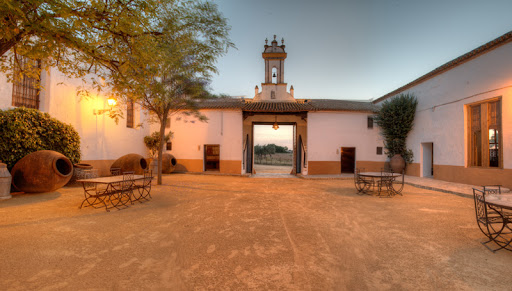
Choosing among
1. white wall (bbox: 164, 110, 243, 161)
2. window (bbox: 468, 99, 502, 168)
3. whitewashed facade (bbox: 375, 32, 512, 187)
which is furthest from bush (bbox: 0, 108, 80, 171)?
window (bbox: 468, 99, 502, 168)

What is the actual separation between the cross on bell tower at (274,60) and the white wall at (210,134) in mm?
4951

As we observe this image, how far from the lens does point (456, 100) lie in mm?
10469

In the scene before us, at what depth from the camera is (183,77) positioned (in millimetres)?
8727

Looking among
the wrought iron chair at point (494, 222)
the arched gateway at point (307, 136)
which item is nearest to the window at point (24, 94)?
the arched gateway at point (307, 136)

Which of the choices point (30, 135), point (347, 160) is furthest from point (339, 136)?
point (30, 135)

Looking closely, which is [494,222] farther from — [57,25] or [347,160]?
[347,160]

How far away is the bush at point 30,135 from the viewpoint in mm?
6754

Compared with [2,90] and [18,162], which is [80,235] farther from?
[2,90]

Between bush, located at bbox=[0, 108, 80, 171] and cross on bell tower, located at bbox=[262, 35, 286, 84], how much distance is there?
42.3 ft

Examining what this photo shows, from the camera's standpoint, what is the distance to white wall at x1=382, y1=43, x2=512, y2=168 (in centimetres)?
842

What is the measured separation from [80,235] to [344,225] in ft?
16.0

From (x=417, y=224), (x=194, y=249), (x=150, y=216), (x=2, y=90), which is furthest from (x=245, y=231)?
(x=2, y=90)

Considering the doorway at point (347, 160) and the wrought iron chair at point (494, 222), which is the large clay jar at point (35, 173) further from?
the doorway at point (347, 160)

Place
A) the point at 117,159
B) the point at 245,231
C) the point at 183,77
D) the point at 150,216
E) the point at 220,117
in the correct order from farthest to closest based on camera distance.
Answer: the point at 220,117 → the point at 117,159 → the point at 183,77 → the point at 150,216 → the point at 245,231
